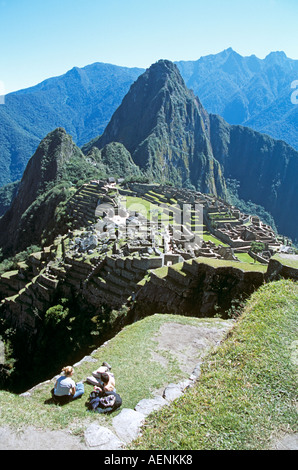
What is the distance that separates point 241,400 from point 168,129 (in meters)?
181

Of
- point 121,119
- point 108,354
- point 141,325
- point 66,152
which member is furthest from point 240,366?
point 121,119

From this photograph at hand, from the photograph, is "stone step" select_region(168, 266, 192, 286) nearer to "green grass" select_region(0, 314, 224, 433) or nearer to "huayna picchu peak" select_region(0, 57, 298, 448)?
"huayna picchu peak" select_region(0, 57, 298, 448)

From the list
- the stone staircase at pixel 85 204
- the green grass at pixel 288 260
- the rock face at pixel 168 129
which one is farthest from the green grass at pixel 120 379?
the rock face at pixel 168 129

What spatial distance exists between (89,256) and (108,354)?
38.8 ft

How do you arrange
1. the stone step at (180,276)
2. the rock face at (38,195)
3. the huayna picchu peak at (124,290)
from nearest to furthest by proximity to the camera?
the huayna picchu peak at (124,290)
the stone step at (180,276)
the rock face at (38,195)

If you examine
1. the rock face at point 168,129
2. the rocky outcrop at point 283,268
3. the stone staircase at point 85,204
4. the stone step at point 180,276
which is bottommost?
the stone step at point 180,276

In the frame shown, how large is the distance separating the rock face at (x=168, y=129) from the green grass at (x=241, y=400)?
155m

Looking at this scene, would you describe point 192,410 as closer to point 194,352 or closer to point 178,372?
point 178,372

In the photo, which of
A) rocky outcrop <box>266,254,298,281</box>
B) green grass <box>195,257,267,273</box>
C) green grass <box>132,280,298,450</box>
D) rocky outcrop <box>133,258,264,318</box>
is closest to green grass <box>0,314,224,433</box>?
green grass <box>132,280,298,450</box>

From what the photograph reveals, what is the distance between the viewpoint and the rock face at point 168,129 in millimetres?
170750

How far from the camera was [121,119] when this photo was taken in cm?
18462

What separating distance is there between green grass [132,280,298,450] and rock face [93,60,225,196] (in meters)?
155

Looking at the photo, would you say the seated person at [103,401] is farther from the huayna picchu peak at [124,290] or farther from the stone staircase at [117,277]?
the stone staircase at [117,277]

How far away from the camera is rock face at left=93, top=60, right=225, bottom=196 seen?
171m
